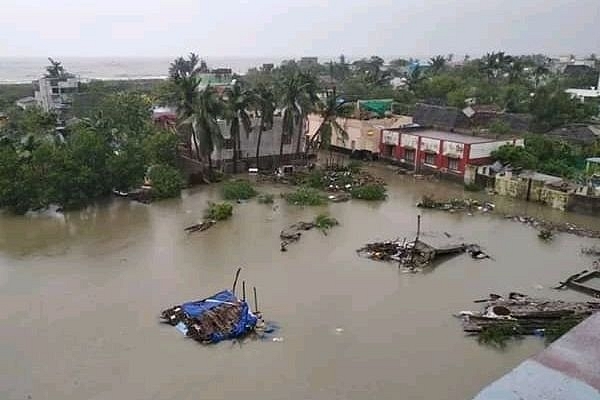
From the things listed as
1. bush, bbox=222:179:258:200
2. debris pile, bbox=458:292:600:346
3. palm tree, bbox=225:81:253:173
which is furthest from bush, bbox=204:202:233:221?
debris pile, bbox=458:292:600:346

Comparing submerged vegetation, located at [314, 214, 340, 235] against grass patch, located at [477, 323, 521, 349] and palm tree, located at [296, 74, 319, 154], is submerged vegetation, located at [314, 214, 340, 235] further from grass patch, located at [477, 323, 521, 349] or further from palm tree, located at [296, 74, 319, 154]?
palm tree, located at [296, 74, 319, 154]

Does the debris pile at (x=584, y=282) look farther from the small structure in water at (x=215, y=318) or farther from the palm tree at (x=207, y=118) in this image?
the palm tree at (x=207, y=118)

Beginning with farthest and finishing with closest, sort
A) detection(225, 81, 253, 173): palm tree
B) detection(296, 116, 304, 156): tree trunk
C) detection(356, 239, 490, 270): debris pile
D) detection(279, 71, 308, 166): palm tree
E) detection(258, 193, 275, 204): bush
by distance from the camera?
detection(296, 116, 304, 156): tree trunk, detection(279, 71, 308, 166): palm tree, detection(225, 81, 253, 173): palm tree, detection(258, 193, 275, 204): bush, detection(356, 239, 490, 270): debris pile

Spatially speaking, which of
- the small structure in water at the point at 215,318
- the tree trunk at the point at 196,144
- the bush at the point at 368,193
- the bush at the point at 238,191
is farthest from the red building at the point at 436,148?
the small structure in water at the point at 215,318

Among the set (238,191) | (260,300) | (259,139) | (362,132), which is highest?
(362,132)

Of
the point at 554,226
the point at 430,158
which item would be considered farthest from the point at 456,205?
the point at 430,158

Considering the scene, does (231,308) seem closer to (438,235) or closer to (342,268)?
(342,268)

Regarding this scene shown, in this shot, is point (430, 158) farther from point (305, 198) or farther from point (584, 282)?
point (584, 282)
